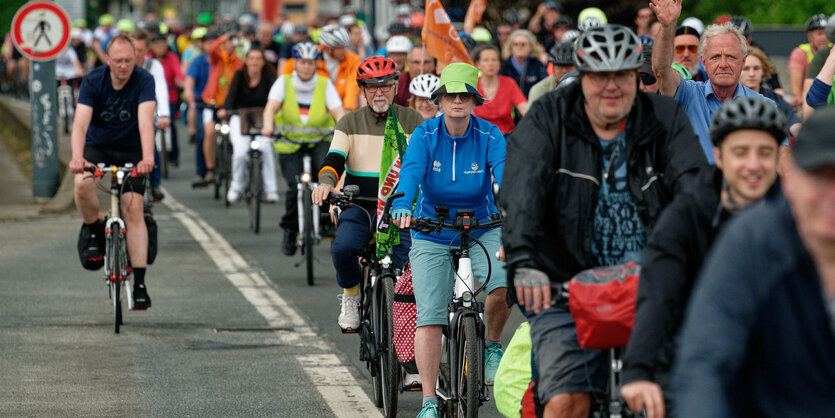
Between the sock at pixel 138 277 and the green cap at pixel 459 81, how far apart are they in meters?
3.97

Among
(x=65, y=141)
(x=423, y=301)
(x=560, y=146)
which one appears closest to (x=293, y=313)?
(x=423, y=301)

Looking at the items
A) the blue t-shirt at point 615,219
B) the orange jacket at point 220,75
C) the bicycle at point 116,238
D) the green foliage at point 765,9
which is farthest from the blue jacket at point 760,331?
the green foliage at point 765,9

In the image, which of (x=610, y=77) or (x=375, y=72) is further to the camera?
(x=375, y=72)

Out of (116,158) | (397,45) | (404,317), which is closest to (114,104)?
(116,158)

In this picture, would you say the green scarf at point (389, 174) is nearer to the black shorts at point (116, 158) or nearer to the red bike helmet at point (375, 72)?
the red bike helmet at point (375, 72)

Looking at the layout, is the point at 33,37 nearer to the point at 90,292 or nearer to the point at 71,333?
the point at 90,292

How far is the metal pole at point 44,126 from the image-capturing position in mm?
19719

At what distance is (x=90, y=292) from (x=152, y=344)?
2.53m

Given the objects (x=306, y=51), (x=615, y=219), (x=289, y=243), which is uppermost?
(x=306, y=51)

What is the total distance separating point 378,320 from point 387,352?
10.6 inches

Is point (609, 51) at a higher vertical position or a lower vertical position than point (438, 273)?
higher

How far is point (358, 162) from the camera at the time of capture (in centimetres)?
891

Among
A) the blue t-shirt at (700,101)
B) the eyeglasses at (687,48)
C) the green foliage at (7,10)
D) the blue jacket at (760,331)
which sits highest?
the green foliage at (7,10)

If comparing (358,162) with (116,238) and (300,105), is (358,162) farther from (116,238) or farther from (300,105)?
(300,105)
